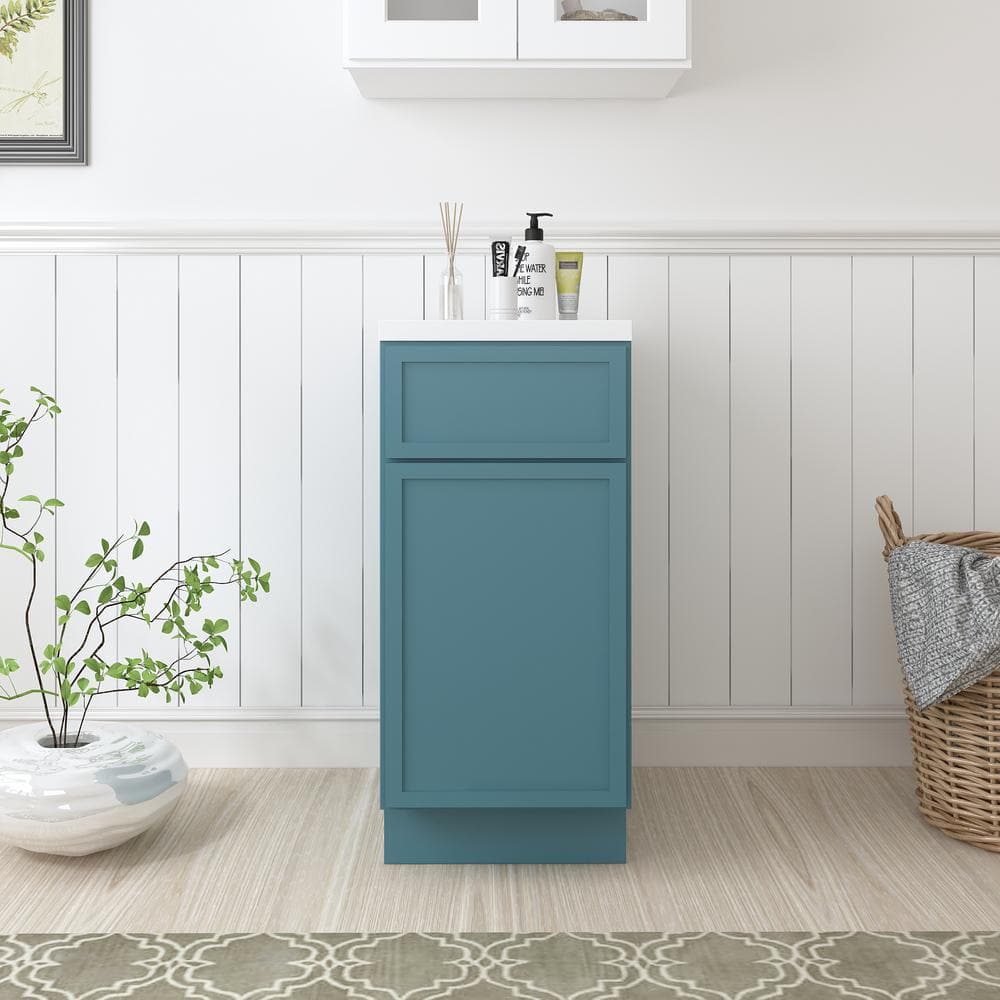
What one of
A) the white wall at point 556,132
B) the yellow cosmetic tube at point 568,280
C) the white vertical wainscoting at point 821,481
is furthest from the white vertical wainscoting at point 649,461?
the yellow cosmetic tube at point 568,280

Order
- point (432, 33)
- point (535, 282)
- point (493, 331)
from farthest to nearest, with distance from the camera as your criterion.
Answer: point (432, 33) < point (535, 282) < point (493, 331)

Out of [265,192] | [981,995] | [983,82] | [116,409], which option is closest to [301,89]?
[265,192]

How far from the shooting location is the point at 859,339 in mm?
1945

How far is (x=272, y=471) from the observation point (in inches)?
77.0

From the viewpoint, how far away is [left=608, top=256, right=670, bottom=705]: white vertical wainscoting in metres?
1.94

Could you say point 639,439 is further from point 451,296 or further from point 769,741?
point 769,741

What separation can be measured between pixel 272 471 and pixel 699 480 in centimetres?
84

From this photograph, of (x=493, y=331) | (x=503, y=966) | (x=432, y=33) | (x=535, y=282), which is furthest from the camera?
(x=432, y=33)

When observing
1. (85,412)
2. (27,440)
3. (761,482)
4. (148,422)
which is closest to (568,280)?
(761,482)

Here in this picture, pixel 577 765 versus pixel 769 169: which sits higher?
pixel 769 169

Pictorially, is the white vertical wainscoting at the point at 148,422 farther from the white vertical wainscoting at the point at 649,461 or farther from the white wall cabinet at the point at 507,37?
the white vertical wainscoting at the point at 649,461

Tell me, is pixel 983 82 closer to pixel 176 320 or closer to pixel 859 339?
pixel 859 339

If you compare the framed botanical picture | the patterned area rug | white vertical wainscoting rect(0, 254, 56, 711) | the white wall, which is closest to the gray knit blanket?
the patterned area rug

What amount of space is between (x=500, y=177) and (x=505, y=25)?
0.29 m
